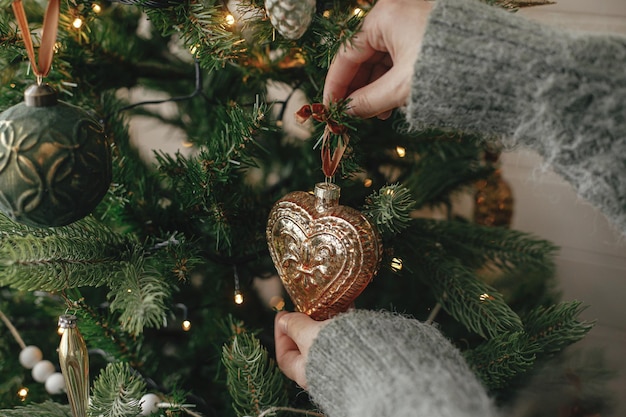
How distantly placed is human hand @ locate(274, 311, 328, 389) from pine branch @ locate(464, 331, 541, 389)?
7.3 inches

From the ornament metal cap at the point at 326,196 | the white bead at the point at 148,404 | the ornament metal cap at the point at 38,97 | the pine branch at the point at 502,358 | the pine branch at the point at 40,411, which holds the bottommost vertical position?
the pine branch at the point at 40,411

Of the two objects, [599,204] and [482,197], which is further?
[482,197]

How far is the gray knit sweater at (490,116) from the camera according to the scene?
1.43 ft

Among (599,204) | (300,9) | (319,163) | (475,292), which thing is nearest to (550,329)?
(475,292)

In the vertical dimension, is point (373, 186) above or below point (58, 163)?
below

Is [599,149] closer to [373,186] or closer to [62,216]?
[373,186]

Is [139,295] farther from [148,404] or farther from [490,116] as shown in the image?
[490,116]

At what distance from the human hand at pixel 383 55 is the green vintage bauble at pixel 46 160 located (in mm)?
234

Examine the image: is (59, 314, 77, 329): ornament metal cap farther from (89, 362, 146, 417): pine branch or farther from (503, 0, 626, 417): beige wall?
(503, 0, 626, 417): beige wall

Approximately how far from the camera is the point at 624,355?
105cm

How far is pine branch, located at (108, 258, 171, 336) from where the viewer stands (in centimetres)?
44

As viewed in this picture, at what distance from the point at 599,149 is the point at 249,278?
49 centimetres

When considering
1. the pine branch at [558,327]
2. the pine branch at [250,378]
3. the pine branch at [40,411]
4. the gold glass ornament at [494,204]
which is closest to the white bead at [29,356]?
the pine branch at [40,411]

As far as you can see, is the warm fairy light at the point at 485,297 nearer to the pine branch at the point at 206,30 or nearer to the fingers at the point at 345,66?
the fingers at the point at 345,66
